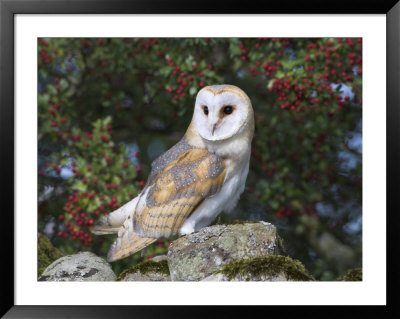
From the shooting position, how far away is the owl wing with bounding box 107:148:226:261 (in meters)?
2.38

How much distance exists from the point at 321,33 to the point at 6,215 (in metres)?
1.59

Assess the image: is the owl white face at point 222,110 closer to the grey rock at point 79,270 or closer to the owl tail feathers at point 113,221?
the owl tail feathers at point 113,221

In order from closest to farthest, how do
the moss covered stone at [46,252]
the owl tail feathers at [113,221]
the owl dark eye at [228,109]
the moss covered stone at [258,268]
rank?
1. the moss covered stone at [258,268]
2. the owl dark eye at [228,109]
3. the owl tail feathers at [113,221]
4. the moss covered stone at [46,252]

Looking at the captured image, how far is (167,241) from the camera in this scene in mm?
2943

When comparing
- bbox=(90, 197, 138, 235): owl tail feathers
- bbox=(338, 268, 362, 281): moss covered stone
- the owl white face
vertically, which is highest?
the owl white face

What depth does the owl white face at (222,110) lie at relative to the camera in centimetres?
230

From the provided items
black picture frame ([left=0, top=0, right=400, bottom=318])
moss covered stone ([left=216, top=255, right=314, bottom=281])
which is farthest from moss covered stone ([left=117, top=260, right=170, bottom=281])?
black picture frame ([left=0, top=0, right=400, bottom=318])

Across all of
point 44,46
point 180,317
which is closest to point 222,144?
point 180,317

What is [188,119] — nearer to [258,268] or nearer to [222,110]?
[222,110]

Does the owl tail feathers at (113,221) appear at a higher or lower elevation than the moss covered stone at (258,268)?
higher

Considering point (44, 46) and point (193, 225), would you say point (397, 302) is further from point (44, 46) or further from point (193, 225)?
point (44, 46)

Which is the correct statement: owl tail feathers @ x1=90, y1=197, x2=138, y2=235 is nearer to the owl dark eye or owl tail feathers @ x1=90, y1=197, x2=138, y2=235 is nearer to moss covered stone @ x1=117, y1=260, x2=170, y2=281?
moss covered stone @ x1=117, y1=260, x2=170, y2=281

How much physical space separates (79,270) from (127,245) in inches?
10.1

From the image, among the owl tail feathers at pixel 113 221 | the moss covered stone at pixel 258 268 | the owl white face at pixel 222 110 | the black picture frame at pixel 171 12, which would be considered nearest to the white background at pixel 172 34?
the black picture frame at pixel 171 12
